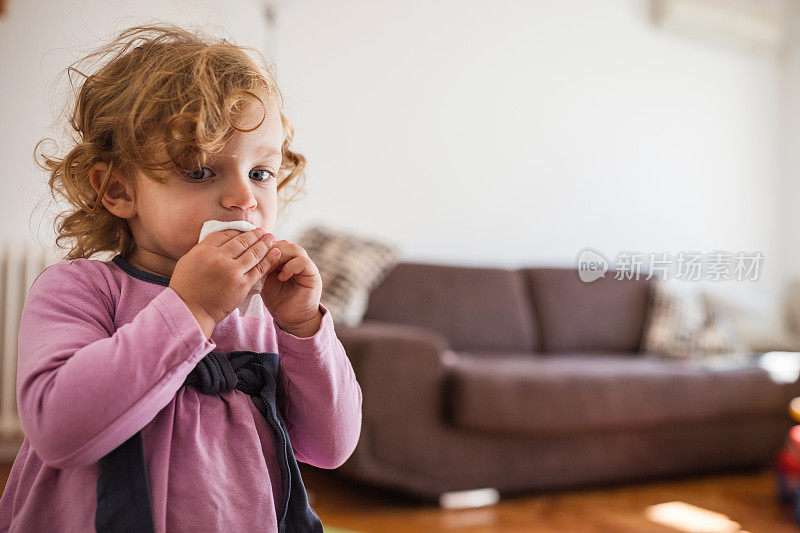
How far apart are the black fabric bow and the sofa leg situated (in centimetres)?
145

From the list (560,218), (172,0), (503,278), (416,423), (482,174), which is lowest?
(416,423)

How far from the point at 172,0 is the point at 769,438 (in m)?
2.52

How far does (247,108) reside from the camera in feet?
2.04

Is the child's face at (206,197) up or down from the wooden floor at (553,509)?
up

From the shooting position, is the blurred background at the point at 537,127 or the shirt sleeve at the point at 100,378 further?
the blurred background at the point at 537,127

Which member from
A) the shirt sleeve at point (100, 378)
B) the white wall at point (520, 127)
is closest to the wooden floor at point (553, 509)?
the white wall at point (520, 127)

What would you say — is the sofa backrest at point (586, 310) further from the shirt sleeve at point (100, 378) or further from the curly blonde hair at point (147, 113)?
the shirt sleeve at point (100, 378)

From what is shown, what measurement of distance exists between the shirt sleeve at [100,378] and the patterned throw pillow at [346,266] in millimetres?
1532

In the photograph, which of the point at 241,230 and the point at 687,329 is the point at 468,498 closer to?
the point at 687,329

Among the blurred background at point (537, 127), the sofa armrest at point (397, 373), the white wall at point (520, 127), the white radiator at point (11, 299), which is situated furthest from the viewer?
the white wall at point (520, 127)

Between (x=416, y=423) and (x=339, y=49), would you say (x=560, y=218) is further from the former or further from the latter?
(x=416, y=423)

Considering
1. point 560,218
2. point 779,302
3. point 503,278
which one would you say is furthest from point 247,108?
point 779,302

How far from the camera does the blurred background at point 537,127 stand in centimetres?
266

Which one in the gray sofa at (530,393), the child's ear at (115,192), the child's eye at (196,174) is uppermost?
the child's eye at (196,174)
